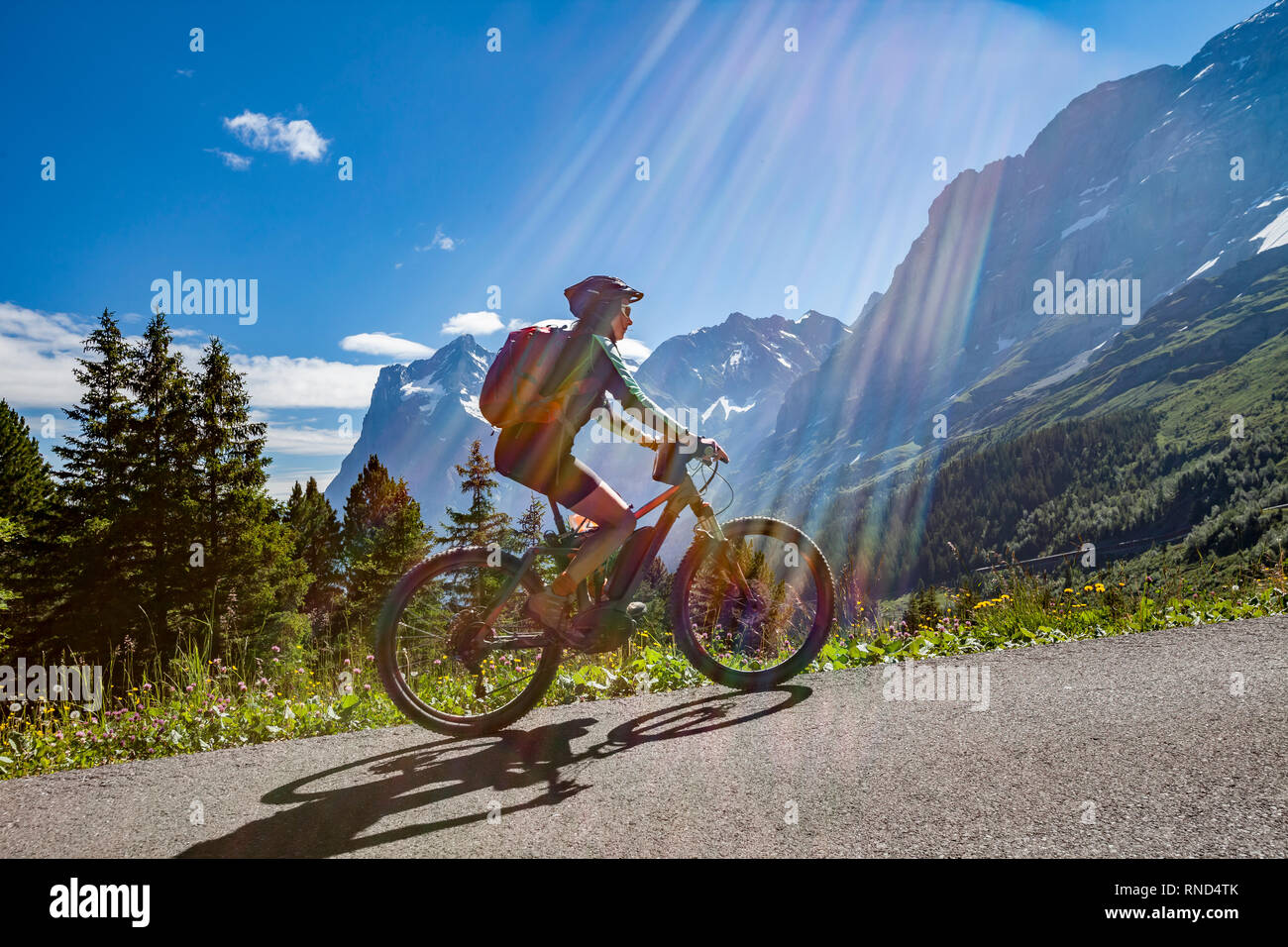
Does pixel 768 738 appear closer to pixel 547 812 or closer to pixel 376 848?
pixel 547 812

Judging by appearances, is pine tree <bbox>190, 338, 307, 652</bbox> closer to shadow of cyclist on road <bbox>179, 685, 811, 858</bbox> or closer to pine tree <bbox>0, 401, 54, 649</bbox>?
pine tree <bbox>0, 401, 54, 649</bbox>

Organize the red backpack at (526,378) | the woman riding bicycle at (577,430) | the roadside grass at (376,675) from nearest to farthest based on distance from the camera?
the red backpack at (526,378)
the woman riding bicycle at (577,430)
the roadside grass at (376,675)

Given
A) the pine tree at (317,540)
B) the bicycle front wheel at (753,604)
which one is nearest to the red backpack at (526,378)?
the bicycle front wheel at (753,604)

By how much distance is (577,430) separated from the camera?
15.9 feet

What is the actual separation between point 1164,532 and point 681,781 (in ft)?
556

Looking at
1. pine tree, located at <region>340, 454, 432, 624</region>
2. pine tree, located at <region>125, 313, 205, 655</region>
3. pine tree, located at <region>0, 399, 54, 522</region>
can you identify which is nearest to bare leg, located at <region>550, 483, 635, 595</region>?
pine tree, located at <region>340, 454, 432, 624</region>

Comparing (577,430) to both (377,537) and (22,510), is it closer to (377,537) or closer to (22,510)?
(377,537)

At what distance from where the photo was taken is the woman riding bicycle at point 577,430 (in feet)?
15.3

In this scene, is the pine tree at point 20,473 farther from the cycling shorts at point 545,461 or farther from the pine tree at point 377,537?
the cycling shorts at point 545,461

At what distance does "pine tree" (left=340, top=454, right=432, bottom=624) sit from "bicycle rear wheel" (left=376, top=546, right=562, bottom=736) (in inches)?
1048

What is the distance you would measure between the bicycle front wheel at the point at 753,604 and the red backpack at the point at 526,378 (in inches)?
64.5

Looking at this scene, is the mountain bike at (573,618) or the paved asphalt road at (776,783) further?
the mountain bike at (573,618)

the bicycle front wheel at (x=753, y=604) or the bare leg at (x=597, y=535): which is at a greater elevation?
the bare leg at (x=597, y=535)
